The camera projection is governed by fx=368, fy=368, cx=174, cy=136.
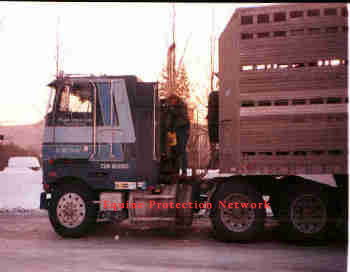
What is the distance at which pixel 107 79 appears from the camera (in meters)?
6.55

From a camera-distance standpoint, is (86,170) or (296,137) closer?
(296,137)

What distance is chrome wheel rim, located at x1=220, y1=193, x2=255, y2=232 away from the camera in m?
6.13

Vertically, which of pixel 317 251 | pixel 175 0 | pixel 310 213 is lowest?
pixel 317 251

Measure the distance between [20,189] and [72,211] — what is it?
15.2ft

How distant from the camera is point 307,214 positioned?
607 cm

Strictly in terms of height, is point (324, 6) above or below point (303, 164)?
above

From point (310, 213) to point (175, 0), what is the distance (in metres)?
3.99

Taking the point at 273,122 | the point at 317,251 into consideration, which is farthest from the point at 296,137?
the point at 317,251

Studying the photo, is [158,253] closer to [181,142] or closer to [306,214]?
[181,142]

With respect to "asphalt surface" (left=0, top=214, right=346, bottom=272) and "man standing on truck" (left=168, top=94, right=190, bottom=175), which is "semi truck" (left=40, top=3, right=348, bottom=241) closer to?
"man standing on truck" (left=168, top=94, right=190, bottom=175)

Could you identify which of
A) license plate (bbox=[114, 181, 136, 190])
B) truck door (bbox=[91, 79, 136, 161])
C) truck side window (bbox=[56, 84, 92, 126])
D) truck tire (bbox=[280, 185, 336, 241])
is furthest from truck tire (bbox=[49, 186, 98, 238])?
truck tire (bbox=[280, 185, 336, 241])

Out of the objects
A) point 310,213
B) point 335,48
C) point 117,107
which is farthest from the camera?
point 117,107

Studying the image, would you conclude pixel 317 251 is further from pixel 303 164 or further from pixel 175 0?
pixel 175 0

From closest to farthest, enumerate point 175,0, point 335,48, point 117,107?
point 175,0
point 335,48
point 117,107
